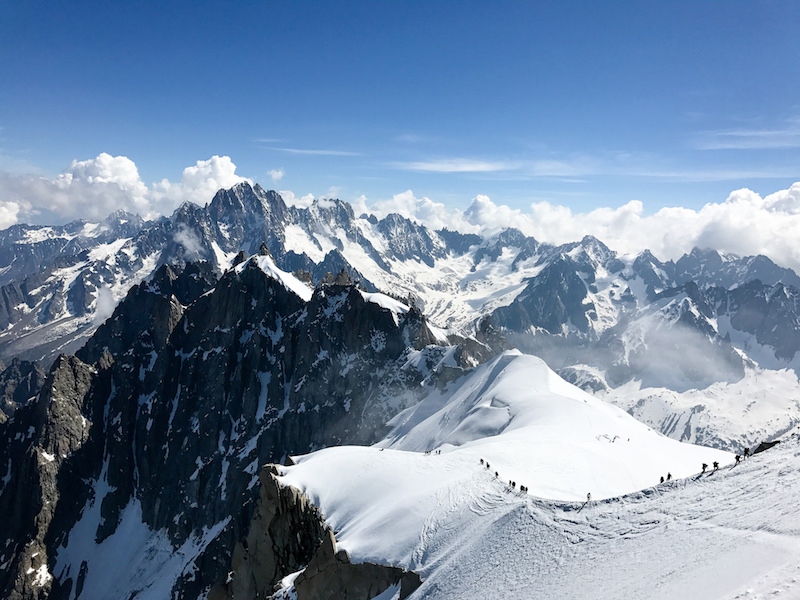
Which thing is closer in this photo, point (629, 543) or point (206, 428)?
point (629, 543)

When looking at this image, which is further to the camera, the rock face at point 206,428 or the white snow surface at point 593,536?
the rock face at point 206,428

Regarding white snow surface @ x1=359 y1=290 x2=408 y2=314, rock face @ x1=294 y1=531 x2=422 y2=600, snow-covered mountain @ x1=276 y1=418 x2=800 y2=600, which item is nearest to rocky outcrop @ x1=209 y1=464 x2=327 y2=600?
snow-covered mountain @ x1=276 y1=418 x2=800 y2=600

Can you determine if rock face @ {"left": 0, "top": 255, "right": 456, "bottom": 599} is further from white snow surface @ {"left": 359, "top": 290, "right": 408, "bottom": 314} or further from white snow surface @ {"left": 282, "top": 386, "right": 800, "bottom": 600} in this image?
white snow surface @ {"left": 282, "top": 386, "right": 800, "bottom": 600}

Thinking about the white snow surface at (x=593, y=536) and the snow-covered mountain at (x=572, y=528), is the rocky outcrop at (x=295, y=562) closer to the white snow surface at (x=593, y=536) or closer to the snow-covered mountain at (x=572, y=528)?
the snow-covered mountain at (x=572, y=528)

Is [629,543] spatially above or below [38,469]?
above

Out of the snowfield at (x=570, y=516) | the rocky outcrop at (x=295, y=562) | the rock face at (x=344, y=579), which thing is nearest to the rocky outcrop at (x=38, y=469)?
the rocky outcrop at (x=295, y=562)

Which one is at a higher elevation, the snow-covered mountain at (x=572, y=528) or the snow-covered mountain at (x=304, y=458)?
the snow-covered mountain at (x=572, y=528)

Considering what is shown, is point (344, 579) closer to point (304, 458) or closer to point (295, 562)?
point (295, 562)

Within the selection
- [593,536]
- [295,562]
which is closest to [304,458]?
[295,562]

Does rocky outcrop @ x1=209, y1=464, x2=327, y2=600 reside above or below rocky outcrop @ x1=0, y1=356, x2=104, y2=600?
Answer: above

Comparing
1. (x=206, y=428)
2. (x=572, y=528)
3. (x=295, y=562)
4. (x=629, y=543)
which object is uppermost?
(x=629, y=543)
